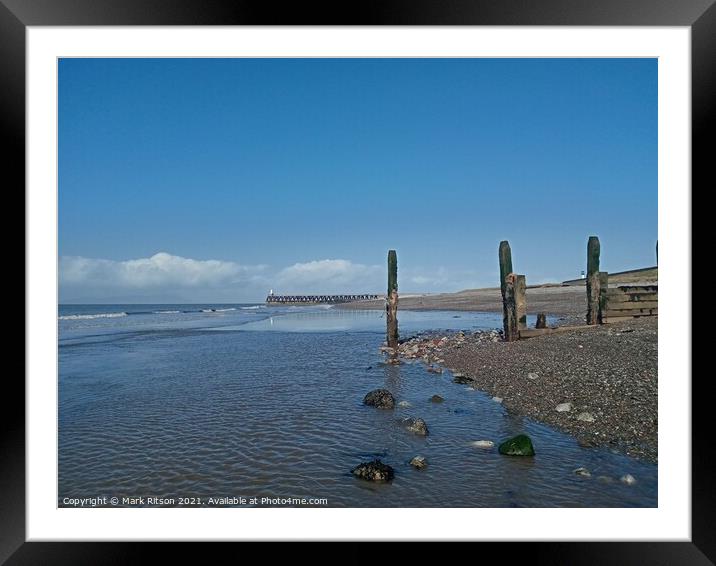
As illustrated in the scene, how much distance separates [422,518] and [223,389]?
5.86 m

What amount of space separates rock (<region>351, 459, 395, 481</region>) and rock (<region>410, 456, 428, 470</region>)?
0.94ft

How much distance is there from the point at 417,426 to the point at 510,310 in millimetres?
7352

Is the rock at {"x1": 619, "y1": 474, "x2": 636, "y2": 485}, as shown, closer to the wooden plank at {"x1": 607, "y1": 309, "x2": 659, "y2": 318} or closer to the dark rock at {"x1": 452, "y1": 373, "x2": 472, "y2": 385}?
the dark rock at {"x1": 452, "y1": 373, "x2": 472, "y2": 385}

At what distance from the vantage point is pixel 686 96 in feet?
12.0

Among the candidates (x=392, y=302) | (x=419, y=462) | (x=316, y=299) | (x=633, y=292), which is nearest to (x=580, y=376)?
(x=419, y=462)

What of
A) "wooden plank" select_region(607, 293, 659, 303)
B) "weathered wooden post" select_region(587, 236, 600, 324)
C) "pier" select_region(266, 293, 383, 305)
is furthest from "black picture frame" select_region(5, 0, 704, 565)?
"pier" select_region(266, 293, 383, 305)

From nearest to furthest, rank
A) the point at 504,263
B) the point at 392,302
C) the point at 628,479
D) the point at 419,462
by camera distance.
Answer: the point at 628,479 < the point at 419,462 < the point at 504,263 < the point at 392,302

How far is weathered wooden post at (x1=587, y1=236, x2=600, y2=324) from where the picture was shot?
12227 mm

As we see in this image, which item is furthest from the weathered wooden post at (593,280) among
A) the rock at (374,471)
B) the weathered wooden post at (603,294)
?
the rock at (374,471)

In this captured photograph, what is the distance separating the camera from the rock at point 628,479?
13.6 feet

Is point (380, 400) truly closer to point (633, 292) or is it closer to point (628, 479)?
point (628, 479)

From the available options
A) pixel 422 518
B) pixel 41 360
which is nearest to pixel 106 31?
pixel 41 360

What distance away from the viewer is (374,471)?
14.5ft

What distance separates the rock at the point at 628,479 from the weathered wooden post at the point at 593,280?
29.1 feet
